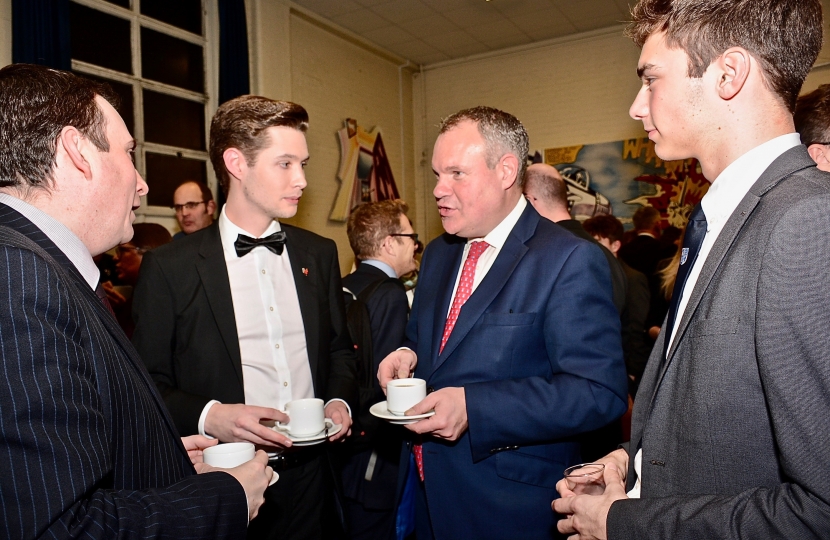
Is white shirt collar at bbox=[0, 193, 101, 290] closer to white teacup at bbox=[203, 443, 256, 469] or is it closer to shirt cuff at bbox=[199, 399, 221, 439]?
white teacup at bbox=[203, 443, 256, 469]

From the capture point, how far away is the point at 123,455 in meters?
1.08

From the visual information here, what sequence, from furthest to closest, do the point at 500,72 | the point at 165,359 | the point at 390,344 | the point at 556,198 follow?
the point at 500,72
the point at 556,198
the point at 390,344
the point at 165,359

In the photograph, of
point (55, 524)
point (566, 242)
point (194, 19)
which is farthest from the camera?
point (194, 19)

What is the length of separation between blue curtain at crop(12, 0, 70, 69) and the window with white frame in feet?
1.49

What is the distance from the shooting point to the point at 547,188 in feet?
11.8

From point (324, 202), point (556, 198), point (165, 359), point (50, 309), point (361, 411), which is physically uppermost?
point (324, 202)

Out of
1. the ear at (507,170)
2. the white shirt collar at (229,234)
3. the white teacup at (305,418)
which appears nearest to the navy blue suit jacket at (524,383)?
the ear at (507,170)

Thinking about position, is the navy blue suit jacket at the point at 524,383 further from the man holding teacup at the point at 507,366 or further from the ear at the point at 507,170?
the ear at the point at 507,170

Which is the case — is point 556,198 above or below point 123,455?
above

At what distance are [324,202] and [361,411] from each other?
4946mm

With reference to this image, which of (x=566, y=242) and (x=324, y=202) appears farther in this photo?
(x=324, y=202)

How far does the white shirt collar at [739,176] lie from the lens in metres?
1.07

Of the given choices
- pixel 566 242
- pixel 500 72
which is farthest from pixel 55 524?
pixel 500 72

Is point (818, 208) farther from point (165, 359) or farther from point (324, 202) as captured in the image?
point (324, 202)
